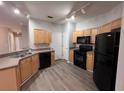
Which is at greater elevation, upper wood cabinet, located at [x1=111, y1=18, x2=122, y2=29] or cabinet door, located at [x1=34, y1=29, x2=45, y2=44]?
upper wood cabinet, located at [x1=111, y1=18, x2=122, y2=29]

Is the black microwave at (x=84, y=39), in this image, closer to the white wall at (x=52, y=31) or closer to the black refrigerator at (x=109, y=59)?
the white wall at (x=52, y=31)

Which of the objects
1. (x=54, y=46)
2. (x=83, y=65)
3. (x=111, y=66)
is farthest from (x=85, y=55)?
(x=54, y=46)

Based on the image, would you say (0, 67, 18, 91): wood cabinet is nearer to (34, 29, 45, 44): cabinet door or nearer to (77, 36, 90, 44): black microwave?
(34, 29, 45, 44): cabinet door

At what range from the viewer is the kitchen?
2.34 m

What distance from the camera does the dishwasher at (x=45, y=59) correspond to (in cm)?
395

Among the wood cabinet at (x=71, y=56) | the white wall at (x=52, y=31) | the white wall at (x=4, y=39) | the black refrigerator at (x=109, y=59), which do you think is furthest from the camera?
the wood cabinet at (x=71, y=56)

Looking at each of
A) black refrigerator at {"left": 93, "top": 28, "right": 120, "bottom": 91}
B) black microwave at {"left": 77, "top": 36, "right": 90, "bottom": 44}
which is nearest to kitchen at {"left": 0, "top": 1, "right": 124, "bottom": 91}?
black microwave at {"left": 77, "top": 36, "right": 90, "bottom": 44}

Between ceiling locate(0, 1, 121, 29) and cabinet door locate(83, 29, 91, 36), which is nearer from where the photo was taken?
ceiling locate(0, 1, 121, 29)

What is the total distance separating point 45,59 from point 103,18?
342 cm

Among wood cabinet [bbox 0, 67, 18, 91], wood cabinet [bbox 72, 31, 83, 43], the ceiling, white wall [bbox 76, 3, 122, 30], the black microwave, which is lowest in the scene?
wood cabinet [bbox 0, 67, 18, 91]

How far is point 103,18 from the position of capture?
347 centimetres

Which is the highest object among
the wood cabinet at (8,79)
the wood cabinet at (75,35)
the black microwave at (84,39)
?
the wood cabinet at (75,35)

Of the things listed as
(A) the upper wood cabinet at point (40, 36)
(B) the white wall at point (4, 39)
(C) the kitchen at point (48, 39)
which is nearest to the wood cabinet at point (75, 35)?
(C) the kitchen at point (48, 39)

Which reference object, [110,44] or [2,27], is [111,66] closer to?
[110,44]
